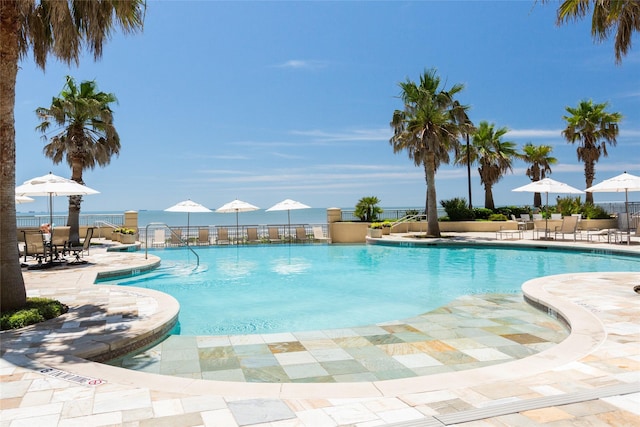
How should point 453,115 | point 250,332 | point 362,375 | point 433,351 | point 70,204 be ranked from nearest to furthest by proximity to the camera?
point 362,375, point 433,351, point 250,332, point 70,204, point 453,115

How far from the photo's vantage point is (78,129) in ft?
54.1

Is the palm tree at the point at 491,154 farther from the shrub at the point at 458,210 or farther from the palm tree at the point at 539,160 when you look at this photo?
the shrub at the point at 458,210

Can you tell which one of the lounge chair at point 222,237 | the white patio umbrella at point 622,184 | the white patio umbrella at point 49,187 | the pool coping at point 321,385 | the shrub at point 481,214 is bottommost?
the pool coping at point 321,385

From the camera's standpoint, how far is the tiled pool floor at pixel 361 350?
435 centimetres

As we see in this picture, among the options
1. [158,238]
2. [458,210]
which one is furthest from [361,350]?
[458,210]

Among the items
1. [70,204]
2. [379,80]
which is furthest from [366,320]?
[379,80]

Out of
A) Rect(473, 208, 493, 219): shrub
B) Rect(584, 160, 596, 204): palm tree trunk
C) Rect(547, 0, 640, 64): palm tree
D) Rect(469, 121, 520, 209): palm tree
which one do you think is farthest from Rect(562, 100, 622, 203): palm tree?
Rect(547, 0, 640, 64): palm tree

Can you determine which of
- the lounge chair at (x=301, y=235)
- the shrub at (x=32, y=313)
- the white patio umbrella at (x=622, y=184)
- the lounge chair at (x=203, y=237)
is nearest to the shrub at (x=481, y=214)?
the white patio umbrella at (x=622, y=184)

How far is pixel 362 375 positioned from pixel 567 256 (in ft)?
41.7

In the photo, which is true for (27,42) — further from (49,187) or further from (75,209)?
(75,209)

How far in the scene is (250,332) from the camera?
6.47 meters

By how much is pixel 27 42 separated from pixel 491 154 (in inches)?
1068

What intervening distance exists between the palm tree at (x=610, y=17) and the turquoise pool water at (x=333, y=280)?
5.13 metres

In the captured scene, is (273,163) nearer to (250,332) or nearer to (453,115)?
(453,115)
